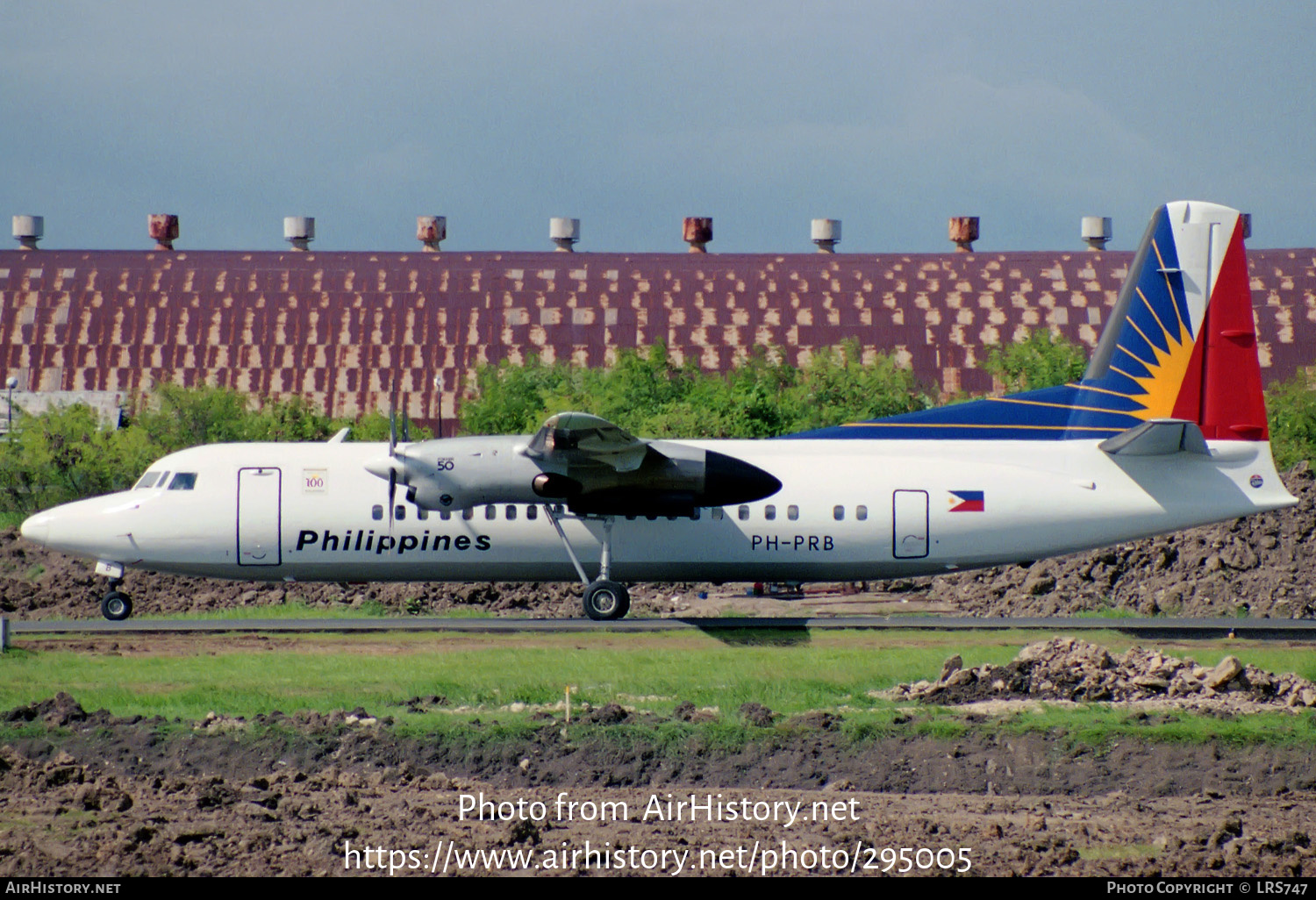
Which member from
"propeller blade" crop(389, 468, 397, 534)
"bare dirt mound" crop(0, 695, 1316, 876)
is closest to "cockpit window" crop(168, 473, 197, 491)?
"propeller blade" crop(389, 468, 397, 534)

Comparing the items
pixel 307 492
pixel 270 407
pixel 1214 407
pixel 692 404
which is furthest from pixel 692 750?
pixel 270 407

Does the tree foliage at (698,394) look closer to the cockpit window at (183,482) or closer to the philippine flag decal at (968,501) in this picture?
the philippine flag decal at (968,501)

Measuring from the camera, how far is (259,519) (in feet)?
81.7

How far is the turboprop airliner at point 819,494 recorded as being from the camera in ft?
79.0

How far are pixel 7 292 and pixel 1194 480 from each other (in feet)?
123

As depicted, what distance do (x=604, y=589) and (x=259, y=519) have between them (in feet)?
20.1

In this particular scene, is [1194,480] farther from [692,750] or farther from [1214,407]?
[692,750]

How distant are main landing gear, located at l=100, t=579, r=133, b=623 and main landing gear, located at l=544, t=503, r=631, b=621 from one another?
Answer: 8003mm

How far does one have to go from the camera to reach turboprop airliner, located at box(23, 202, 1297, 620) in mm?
24094

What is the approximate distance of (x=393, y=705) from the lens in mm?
19328

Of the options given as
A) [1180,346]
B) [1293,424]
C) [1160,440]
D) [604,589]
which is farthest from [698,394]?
[1160,440]

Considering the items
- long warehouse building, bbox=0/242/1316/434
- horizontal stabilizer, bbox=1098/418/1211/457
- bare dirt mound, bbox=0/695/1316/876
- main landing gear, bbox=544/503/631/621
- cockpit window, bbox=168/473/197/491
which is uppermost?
long warehouse building, bbox=0/242/1316/434

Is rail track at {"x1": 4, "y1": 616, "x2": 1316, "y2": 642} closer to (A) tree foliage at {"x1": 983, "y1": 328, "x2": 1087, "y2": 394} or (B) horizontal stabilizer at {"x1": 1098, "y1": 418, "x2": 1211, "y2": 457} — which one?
(B) horizontal stabilizer at {"x1": 1098, "y1": 418, "x2": 1211, "y2": 457}

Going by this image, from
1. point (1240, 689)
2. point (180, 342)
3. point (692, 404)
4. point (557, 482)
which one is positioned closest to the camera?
point (1240, 689)
